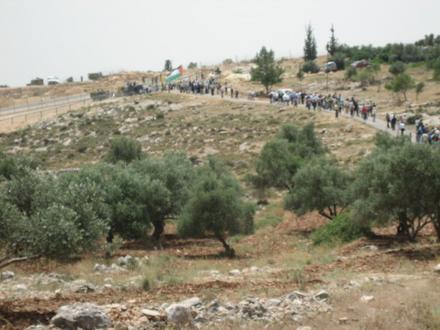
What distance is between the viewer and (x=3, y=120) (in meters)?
85.3

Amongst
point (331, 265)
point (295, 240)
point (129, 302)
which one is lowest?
point (295, 240)

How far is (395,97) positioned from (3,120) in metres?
54.0

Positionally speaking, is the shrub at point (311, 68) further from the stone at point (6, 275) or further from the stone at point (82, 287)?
the stone at point (82, 287)

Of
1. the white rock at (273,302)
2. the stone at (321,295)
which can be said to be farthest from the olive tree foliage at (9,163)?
the stone at (321,295)

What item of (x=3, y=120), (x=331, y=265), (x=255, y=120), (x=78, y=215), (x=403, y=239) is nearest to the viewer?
(x=78, y=215)

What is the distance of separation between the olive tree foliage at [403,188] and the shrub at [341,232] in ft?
7.99

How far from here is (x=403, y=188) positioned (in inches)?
849

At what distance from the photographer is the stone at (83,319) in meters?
12.0

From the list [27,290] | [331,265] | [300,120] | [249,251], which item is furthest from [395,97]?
[27,290]

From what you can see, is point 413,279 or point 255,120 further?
point 255,120

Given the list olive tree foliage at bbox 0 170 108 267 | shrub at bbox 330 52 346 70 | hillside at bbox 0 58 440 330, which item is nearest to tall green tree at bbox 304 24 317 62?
shrub at bbox 330 52 346 70

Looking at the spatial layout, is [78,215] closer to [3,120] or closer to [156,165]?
[156,165]

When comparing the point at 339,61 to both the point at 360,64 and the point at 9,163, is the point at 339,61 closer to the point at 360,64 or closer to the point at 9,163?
the point at 360,64

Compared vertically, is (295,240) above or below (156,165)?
below
